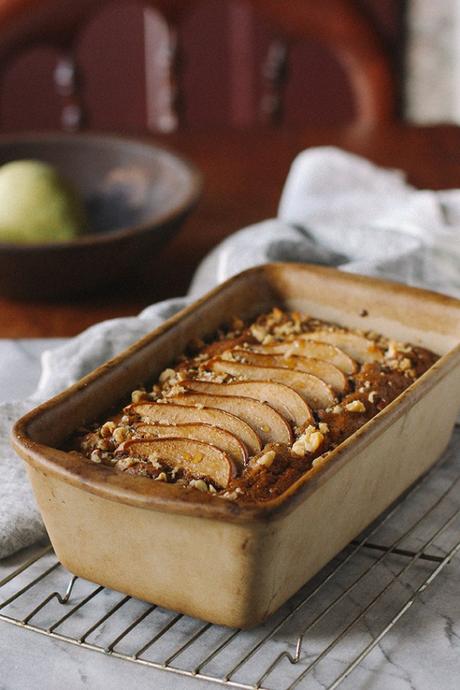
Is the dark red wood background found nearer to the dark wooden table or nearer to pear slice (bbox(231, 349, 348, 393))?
the dark wooden table

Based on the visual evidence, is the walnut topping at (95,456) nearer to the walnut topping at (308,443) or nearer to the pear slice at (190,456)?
the pear slice at (190,456)

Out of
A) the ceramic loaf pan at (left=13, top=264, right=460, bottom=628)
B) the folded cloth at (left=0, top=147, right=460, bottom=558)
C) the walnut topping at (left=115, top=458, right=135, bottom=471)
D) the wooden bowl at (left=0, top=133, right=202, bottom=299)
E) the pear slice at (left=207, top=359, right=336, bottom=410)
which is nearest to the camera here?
the ceramic loaf pan at (left=13, top=264, right=460, bottom=628)

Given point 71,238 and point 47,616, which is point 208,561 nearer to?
point 47,616

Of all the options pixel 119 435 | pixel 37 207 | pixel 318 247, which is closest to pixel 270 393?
pixel 119 435

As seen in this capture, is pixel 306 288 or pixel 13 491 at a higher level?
pixel 306 288

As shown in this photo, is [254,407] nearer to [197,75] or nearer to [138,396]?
[138,396]

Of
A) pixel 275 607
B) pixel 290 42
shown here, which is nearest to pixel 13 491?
pixel 275 607

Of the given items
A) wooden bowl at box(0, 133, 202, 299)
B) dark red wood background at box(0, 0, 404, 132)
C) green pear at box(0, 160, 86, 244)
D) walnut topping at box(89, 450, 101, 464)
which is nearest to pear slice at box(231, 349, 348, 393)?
walnut topping at box(89, 450, 101, 464)
